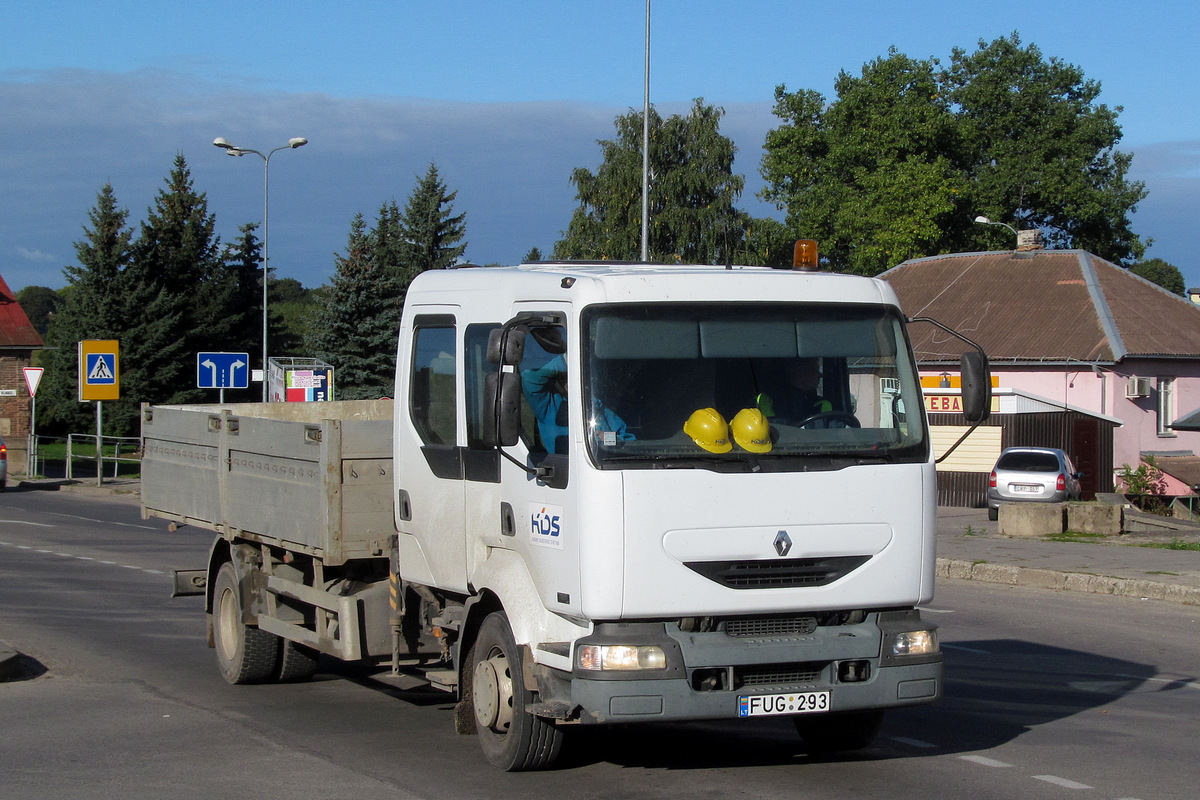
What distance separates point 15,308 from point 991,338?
1536 inches

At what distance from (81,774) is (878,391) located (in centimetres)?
448

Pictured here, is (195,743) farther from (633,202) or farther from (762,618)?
(633,202)

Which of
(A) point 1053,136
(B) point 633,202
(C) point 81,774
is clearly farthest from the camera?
(A) point 1053,136

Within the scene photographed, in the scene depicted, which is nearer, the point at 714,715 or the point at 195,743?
the point at 714,715

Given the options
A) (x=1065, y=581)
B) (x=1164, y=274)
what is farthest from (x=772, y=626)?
(x=1164, y=274)

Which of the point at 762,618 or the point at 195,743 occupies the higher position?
the point at 762,618

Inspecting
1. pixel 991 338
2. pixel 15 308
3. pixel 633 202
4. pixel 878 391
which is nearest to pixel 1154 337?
pixel 991 338

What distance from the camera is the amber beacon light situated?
24.0 feet

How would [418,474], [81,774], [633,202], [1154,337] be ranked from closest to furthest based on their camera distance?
[81,774] → [418,474] → [1154,337] → [633,202]

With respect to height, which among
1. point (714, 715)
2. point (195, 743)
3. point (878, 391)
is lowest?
point (195, 743)

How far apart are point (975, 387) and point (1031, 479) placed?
20531 mm

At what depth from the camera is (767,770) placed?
6.73 m

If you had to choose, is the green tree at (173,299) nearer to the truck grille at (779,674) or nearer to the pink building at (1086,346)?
the pink building at (1086,346)

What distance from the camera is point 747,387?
245 inches
